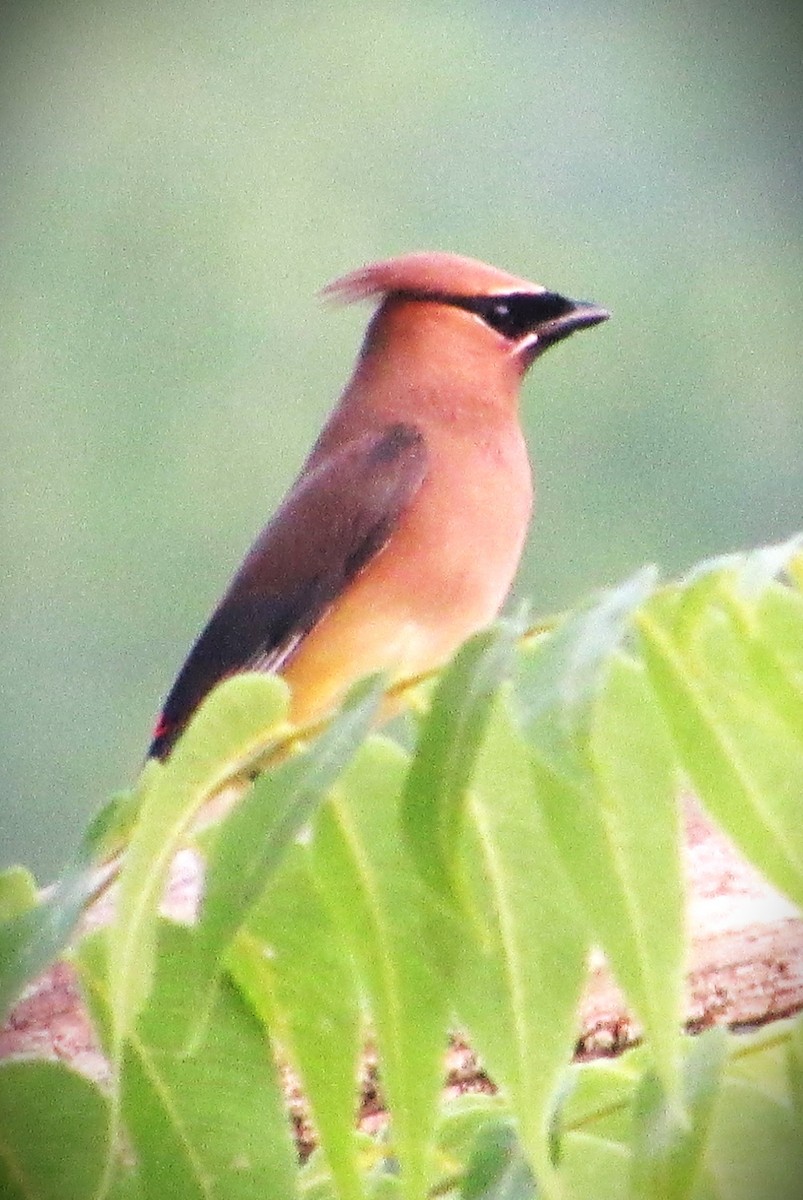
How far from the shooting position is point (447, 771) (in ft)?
1.36

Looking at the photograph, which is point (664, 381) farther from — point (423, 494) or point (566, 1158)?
point (566, 1158)

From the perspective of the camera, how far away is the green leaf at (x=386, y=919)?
46 cm

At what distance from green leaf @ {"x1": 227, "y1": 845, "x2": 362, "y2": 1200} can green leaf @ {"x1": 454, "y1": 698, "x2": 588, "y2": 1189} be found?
4 cm

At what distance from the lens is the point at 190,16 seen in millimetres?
2096

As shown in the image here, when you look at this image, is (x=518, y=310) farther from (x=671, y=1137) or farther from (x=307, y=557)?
(x=671, y=1137)

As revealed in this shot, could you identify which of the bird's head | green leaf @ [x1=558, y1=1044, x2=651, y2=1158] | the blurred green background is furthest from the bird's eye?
the blurred green background

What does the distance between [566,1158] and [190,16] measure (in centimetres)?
180

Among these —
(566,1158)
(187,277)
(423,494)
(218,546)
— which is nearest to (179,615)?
(218,546)

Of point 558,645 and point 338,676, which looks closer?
point 558,645

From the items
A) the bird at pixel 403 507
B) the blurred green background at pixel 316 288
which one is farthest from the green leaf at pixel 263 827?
the blurred green background at pixel 316 288

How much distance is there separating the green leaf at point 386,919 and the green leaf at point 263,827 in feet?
0.14

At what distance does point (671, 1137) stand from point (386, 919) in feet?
0.29

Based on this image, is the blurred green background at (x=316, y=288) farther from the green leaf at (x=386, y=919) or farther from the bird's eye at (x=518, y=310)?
the green leaf at (x=386, y=919)

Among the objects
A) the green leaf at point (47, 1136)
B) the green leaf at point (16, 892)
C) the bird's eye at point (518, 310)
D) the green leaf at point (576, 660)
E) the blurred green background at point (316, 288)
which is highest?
the blurred green background at point (316, 288)
